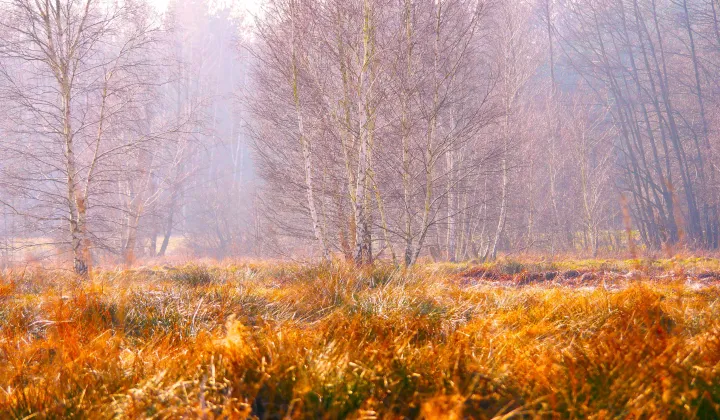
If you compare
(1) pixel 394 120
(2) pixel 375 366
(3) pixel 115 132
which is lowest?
(2) pixel 375 366

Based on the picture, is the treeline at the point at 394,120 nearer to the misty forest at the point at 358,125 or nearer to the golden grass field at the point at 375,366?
the misty forest at the point at 358,125

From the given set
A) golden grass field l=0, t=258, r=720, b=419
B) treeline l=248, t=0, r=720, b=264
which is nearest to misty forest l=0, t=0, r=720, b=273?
treeline l=248, t=0, r=720, b=264

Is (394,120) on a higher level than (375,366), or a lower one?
higher

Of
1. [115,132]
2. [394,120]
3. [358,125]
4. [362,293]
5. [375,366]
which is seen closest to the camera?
[375,366]

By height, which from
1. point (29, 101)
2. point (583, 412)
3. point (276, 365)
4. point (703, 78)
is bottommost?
point (583, 412)

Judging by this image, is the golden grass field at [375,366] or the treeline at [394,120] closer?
the golden grass field at [375,366]

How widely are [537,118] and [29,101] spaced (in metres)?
16.7

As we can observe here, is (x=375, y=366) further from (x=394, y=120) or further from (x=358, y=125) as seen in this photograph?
(x=358, y=125)

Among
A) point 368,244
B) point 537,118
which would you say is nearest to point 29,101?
point 368,244

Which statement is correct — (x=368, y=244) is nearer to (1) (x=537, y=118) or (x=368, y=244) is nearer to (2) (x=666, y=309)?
(2) (x=666, y=309)

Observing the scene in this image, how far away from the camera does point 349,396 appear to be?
6.70 feet

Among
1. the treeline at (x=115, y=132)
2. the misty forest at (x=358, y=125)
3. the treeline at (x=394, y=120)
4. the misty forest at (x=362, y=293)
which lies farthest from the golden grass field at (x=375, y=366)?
the treeline at (x=115, y=132)

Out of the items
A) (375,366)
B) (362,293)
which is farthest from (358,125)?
(375,366)

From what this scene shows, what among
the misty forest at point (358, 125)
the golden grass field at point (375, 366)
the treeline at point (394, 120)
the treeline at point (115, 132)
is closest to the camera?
the golden grass field at point (375, 366)
